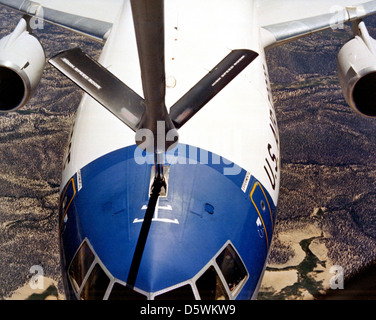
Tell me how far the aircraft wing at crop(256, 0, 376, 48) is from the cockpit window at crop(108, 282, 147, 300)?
17.2ft

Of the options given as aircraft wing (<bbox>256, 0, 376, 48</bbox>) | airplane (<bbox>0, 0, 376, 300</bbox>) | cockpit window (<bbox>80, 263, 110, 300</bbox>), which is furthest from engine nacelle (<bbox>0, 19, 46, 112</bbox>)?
aircraft wing (<bbox>256, 0, 376, 48</bbox>)

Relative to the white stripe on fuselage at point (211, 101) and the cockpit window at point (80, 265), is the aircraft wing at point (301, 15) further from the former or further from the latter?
the cockpit window at point (80, 265)

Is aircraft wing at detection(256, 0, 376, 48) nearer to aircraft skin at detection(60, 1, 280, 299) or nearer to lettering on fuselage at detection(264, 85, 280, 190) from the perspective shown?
aircraft skin at detection(60, 1, 280, 299)

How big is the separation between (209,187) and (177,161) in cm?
44

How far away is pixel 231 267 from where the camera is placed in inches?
175

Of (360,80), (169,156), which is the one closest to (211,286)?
(169,156)

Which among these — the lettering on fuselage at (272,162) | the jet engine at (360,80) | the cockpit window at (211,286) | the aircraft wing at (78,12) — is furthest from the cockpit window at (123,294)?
the aircraft wing at (78,12)

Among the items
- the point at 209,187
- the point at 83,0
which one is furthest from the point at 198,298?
the point at 83,0

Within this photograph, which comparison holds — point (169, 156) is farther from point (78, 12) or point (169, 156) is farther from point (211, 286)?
point (78, 12)

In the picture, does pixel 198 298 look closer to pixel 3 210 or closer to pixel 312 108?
Answer: pixel 3 210

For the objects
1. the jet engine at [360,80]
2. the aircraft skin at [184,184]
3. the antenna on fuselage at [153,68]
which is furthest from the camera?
the jet engine at [360,80]

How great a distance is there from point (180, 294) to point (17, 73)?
3.88 m

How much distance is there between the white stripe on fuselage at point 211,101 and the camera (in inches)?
205

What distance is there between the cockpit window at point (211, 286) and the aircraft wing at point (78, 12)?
16.9 ft
